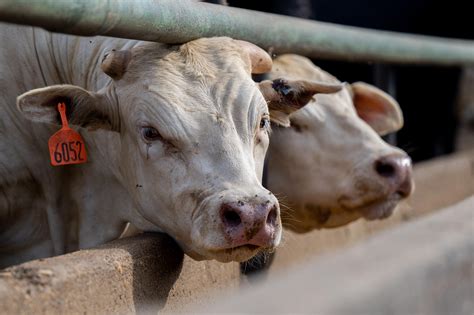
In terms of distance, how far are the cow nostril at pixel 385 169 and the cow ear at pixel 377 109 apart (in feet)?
2.92

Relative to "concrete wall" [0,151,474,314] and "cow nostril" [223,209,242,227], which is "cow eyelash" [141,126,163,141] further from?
"cow nostril" [223,209,242,227]

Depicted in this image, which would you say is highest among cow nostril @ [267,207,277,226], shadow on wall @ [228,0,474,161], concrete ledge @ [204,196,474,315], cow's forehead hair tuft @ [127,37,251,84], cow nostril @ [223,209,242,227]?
concrete ledge @ [204,196,474,315]

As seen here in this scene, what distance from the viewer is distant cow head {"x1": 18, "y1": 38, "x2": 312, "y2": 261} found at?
352cm

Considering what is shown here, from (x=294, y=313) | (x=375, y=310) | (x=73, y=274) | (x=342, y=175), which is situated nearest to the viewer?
(x=294, y=313)

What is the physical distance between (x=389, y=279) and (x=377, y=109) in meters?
4.29

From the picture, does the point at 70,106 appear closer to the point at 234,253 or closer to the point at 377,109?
the point at 234,253

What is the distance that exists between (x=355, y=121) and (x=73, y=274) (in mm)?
2678

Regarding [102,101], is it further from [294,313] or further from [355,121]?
[294,313]

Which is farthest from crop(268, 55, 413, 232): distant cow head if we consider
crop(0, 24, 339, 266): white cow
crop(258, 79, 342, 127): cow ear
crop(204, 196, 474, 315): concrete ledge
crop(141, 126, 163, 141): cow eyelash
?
crop(204, 196, 474, 315): concrete ledge

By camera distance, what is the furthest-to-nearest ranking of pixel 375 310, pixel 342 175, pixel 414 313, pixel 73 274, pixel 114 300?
pixel 342 175, pixel 114 300, pixel 73 274, pixel 414 313, pixel 375 310

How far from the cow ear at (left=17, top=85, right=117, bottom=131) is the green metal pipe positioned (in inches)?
12.2

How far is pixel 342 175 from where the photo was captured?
530 cm

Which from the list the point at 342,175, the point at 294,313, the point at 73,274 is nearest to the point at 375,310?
the point at 294,313

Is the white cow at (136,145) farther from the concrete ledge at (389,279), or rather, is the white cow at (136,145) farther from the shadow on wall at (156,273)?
the concrete ledge at (389,279)
